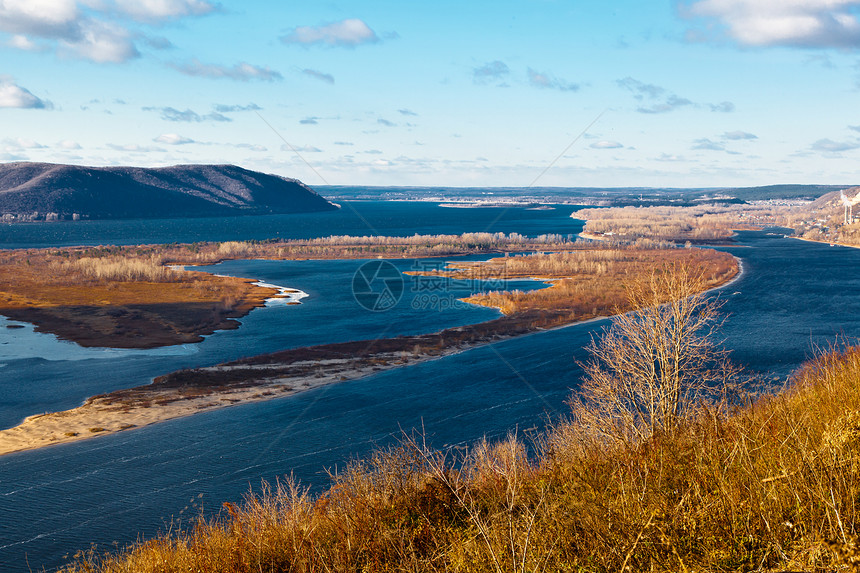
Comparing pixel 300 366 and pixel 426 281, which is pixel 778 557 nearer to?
pixel 300 366

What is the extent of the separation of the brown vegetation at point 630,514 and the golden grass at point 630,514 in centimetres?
3

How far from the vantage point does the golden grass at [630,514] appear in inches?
238

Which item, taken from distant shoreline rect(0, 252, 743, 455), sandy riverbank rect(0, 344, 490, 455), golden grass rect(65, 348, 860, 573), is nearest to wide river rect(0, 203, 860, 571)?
sandy riverbank rect(0, 344, 490, 455)

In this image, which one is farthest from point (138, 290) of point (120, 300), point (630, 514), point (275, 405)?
point (630, 514)

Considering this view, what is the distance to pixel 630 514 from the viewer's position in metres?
7.52

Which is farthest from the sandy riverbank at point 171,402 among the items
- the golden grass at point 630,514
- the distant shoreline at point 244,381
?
the golden grass at point 630,514

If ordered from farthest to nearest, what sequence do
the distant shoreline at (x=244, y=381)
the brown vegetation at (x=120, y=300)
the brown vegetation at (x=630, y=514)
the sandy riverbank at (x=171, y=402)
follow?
the brown vegetation at (x=120, y=300) < the distant shoreline at (x=244, y=381) < the sandy riverbank at (x=171, y=402) < the brown vegetation at (x=630, y=514)

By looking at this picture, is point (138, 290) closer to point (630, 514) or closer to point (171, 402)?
point (171, 402)

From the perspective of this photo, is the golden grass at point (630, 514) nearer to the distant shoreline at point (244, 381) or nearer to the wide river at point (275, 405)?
the wide river at point (275, 405)

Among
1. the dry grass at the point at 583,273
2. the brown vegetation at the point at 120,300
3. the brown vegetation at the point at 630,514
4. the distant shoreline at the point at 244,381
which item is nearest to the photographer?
the brown vegetation at the point at 630,514

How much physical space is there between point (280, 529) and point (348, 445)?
60.7ft

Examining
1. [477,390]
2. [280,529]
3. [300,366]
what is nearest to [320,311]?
[300,366]

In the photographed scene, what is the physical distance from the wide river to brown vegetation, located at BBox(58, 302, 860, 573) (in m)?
11.6

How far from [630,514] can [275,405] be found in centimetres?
3208
